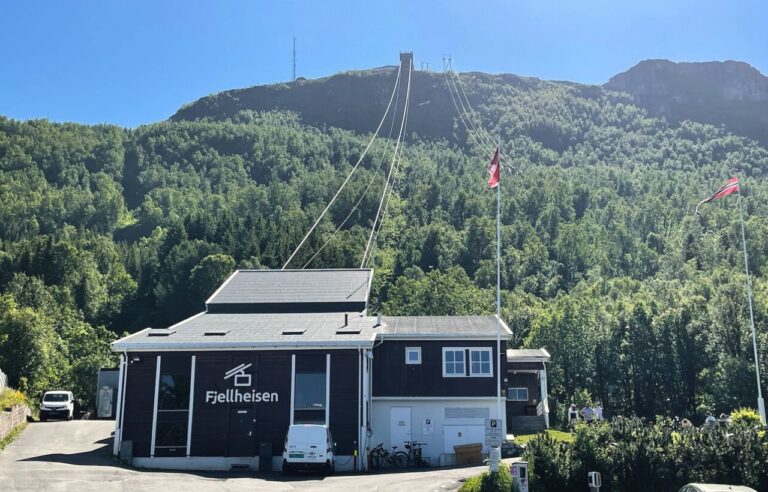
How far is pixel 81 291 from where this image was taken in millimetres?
99125

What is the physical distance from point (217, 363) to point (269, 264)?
58.3m

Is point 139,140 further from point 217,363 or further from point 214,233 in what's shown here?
point 217,363

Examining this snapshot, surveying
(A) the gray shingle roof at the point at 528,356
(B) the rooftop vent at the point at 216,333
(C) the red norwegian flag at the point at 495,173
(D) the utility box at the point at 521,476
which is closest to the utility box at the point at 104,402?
(B) the rooftop vent at the point at 216,333

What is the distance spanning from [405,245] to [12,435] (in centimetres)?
8771

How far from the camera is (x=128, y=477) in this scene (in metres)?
25.2

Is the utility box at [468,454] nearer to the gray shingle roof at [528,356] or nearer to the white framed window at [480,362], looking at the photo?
the white framed window at [480,362]

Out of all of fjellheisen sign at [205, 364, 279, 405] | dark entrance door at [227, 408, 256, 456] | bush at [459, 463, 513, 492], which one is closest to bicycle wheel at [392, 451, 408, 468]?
fjellheisen sign at [205, 364, 279, 405]

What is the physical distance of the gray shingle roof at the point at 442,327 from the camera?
32719mm

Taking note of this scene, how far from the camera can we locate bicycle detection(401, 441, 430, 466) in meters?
31.2

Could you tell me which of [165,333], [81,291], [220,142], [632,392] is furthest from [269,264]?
[220,142]

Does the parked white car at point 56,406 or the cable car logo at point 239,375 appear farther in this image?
the parked white car at point 56,406

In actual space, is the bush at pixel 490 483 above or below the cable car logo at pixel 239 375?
below

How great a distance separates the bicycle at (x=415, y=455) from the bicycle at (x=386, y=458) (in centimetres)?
22

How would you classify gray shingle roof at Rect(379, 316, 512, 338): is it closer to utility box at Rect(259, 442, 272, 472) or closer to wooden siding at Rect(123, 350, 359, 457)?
wooden siding at Rect(123, 350, 359, 457)
